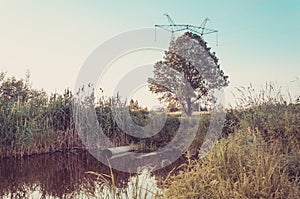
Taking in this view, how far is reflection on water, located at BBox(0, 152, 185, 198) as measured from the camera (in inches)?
174

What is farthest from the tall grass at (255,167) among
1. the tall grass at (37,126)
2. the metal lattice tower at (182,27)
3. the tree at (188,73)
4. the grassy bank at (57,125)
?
the tree at (188,73)

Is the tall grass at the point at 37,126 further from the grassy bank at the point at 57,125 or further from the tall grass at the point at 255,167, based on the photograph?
the tall grass at the point at 255,167

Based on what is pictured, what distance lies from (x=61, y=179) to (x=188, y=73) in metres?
15.5

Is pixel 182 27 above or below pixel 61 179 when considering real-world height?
above

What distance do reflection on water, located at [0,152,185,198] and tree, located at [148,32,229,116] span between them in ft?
39.9

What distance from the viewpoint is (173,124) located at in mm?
9688

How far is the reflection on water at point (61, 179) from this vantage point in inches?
174

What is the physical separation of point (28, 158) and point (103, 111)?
2717 millimetres

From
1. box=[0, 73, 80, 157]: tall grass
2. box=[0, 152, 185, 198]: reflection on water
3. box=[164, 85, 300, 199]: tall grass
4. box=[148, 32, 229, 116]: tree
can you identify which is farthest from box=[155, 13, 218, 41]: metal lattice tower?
box=[164, 85, 300, 199]: tall grass

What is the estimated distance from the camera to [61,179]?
5496mm

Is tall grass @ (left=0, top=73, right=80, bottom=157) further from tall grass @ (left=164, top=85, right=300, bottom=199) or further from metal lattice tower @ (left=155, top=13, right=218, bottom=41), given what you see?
metal lattice tower @ (left=155, top=13, right=218, bottom=41)

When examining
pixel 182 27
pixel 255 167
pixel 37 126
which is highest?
pixel 182 27

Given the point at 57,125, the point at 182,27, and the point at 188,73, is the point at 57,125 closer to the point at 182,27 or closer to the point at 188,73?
the point at 182,27

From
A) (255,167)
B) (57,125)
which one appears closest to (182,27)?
(57,125)
